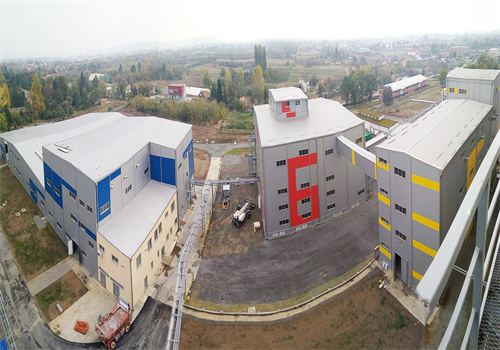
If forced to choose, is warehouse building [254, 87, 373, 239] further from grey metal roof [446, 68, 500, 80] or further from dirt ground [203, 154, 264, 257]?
grey metal roof [446, 68, 500, 80]

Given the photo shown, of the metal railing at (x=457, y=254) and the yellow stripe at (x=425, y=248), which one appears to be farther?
the yellow stripe at (x=425, y=248)

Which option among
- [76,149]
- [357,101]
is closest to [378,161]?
[76,149]

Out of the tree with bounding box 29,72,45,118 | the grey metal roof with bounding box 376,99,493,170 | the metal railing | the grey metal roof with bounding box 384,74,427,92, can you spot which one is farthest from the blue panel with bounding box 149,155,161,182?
the grey metal roof with bounding box 384,74,427,92

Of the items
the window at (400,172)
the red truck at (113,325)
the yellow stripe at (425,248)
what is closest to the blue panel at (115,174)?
the red truck at (113,325)

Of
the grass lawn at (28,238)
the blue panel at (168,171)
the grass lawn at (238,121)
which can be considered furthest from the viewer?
the grass lawn at (238,121)

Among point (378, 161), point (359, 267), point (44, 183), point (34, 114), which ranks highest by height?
point (34, 114)

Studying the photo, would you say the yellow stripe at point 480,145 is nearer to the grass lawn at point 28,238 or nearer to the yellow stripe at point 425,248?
the yellow stripe at point 425,248

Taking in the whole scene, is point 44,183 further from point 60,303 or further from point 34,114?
point 34,114
